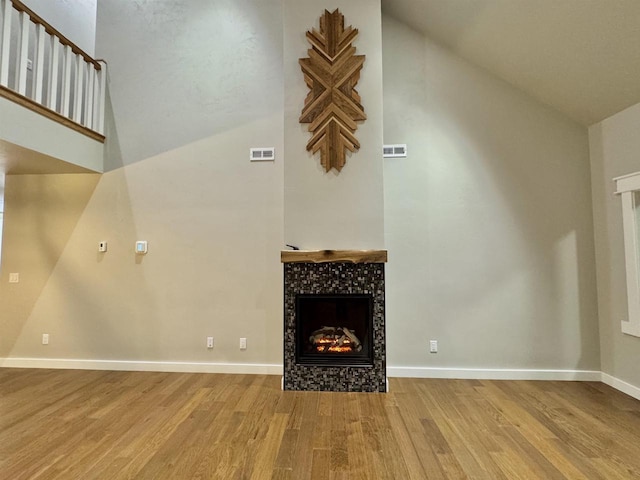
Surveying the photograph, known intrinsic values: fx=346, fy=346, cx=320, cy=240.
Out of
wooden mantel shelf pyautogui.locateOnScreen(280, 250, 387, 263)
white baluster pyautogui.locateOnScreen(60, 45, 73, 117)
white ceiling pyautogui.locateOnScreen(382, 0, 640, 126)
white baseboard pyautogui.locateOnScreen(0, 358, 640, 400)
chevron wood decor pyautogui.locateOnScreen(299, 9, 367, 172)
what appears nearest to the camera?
white ceiling pyautogui.locateOnScreen(382, 0, 640, 126)

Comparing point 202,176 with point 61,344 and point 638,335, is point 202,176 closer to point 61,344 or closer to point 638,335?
point 61,344

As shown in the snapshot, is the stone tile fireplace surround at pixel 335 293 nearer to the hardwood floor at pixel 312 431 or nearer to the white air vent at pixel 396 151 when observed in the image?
the hardwood floor at pixel 312 431

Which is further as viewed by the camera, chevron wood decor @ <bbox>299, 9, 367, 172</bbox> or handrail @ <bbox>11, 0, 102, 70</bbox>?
chevron wood decor @ <bbox>299, 9, 367, 172</bbox>

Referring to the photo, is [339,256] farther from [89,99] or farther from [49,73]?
[49,73]

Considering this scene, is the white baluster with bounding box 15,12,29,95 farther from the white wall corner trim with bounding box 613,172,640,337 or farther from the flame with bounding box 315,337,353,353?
the white wall corner trim with bounding box 613,172,640,337

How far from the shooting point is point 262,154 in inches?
157

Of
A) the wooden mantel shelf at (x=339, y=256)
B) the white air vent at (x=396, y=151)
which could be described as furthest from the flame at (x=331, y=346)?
the white air vent at (x=396, y=151)

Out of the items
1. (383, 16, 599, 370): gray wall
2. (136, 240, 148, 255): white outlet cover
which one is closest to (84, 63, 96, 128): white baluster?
(136, 240, 148, 255): white outlet cover

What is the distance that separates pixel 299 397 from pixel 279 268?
54.5 inches

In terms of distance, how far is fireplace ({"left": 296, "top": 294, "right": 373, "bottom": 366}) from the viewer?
3336 millimetres

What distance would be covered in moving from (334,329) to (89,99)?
3824mm

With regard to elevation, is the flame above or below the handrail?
below

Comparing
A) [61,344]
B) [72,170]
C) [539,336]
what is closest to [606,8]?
[539,336]

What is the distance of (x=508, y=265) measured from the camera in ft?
12.0
